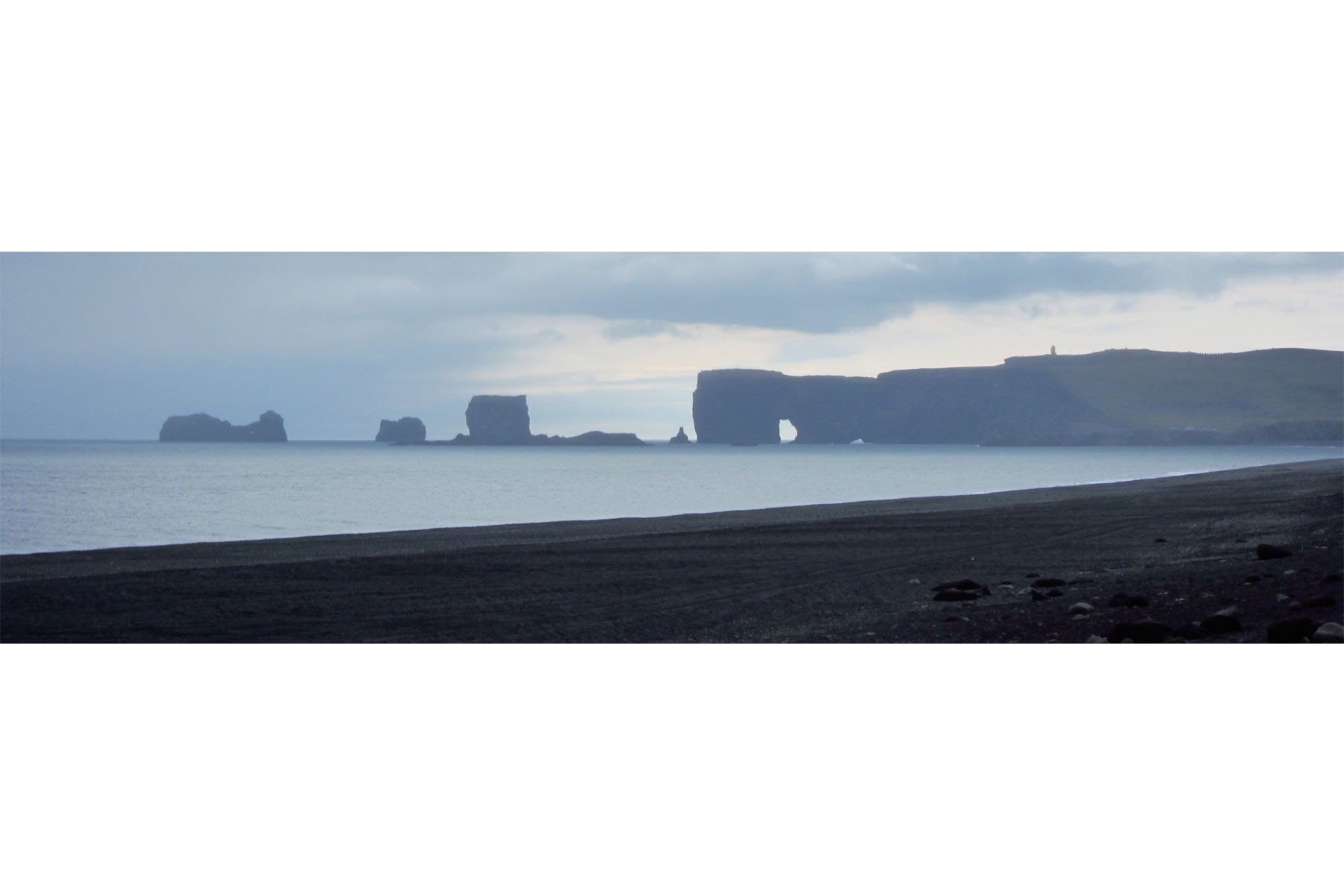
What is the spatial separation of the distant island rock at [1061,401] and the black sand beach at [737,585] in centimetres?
180

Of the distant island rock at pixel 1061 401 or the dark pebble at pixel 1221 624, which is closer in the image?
the dark pebble at pixel 1221 624

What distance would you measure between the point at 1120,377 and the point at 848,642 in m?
12.9

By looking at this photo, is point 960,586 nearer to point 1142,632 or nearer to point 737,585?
point 737,585

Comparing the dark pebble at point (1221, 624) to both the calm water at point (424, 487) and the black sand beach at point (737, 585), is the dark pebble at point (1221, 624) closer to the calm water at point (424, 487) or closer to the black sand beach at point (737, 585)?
the black sand beach at point (737, 585)

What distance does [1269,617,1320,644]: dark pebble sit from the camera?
19.0 feet

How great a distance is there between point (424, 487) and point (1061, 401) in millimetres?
20477

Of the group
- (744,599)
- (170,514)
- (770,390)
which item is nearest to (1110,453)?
(770,390)

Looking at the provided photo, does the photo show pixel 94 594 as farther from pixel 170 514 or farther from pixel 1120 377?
pixel 1120 377

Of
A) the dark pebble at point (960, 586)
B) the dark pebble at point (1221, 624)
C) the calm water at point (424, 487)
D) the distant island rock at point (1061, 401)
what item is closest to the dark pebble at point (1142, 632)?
the dark pebble at point (1221, 624)

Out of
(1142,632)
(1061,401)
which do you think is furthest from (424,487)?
(1142,632)

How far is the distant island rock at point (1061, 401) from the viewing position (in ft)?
48.0

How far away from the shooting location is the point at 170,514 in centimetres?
2159

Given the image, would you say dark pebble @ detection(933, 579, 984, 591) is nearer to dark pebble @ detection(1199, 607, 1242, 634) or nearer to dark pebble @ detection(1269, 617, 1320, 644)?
dark pebble @ detection(1199, 607, 1242, 634)

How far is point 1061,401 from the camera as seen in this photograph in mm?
19562
